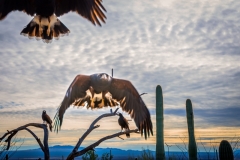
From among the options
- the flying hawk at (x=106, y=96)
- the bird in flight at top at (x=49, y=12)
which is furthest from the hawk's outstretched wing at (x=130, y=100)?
the bird in flight at top at (x=49, y=12)

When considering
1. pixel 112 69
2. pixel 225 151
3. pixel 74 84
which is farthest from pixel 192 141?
A: pixel 74 84

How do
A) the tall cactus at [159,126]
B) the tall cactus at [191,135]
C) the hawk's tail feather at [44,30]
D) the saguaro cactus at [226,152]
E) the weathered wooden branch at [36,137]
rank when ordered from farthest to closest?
the tall cactus at [191,135] < the tall cactus at [159,126] < the hawk's tail feather at [44,30] < the saguaro cactus at [226,152] < the weathered wooden branch at [36,137]

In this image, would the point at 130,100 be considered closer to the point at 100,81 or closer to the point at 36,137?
the point at 100,81

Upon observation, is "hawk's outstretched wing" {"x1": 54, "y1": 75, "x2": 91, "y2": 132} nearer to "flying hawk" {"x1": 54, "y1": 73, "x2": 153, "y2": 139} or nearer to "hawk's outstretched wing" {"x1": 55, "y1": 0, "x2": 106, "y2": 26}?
"flying hawk" {"x1": 54, "y1": 73, "x2": 153, "y2": 139}

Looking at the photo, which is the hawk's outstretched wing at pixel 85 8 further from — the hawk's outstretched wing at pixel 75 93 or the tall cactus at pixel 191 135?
the tall cactus at pixel 191 135

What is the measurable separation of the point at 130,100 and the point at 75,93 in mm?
1246

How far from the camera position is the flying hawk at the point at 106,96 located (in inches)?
255

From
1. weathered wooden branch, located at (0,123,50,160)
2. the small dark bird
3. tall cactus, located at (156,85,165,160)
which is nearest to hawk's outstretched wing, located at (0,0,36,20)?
weathered wooden branch, located at (0,123,50,160)

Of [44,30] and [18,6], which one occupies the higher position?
[18,6]

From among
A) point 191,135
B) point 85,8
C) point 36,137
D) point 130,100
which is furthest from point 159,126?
point 85,8

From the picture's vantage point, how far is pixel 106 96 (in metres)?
6.78

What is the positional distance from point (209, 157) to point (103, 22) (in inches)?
185

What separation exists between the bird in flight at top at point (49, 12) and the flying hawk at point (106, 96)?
85.2 inches

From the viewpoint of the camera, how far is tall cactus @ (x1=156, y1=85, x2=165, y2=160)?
8.59m
